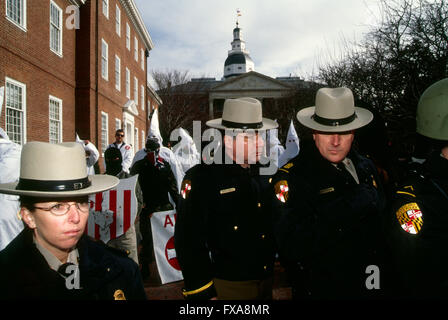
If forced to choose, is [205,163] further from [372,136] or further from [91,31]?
[91,31]

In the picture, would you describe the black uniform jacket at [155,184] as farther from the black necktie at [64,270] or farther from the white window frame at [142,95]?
the white window frame at [142,95]

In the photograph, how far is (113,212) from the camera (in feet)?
14.9

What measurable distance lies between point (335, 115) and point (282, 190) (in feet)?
1.91

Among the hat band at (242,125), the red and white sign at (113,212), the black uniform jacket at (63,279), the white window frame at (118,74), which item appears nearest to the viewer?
the black uniform jacket at (63,279)

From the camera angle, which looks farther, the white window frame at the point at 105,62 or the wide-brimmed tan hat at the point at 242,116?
the white window frame at the point at 105,62

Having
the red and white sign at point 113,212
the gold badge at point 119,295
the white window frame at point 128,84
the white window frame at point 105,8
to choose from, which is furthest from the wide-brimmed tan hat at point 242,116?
the white window frame at point 128,84

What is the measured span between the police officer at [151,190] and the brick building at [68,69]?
808 cm

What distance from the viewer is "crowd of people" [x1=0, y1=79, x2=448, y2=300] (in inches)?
65.9

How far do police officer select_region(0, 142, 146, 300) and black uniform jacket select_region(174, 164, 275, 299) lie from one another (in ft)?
1.98

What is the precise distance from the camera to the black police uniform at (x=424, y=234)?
1.66 m

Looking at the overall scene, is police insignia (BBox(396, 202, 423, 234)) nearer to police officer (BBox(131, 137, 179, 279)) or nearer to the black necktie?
the black necktie

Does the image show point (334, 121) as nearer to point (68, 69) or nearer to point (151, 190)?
point (151, 190)

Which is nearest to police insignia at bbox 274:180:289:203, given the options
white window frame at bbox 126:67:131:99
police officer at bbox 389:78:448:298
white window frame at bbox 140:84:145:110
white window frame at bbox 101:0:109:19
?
police officer at bbox 389:78:448:298
